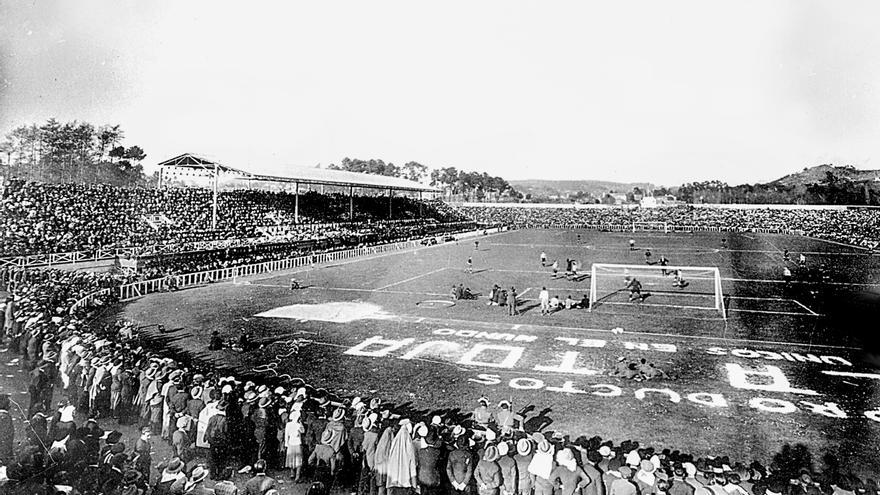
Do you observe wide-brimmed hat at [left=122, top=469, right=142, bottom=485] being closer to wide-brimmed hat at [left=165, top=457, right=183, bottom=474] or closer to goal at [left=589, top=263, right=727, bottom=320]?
A: wide-brimmed hat at [left=165, top=457, right=183, bottom=474]

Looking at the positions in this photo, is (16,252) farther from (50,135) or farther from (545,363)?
(50,135)

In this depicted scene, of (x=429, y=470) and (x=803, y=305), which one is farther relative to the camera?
(x=803, y=305)

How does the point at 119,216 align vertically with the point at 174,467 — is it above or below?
above

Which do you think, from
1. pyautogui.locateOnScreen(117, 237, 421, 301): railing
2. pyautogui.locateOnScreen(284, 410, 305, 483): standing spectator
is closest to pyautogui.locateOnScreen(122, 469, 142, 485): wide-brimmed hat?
pyautogui.locateOnScreen(284, 410, 305, 483): standing spectator

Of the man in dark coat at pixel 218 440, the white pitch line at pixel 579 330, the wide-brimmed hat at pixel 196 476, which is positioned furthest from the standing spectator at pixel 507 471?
the white pitch line at pixel 579 330

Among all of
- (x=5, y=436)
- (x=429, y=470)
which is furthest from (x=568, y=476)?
(x=5, y=436)

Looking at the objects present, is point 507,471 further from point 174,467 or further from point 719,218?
point 719,218

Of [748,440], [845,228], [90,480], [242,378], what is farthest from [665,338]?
[845,228]

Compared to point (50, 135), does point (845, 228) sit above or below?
below
